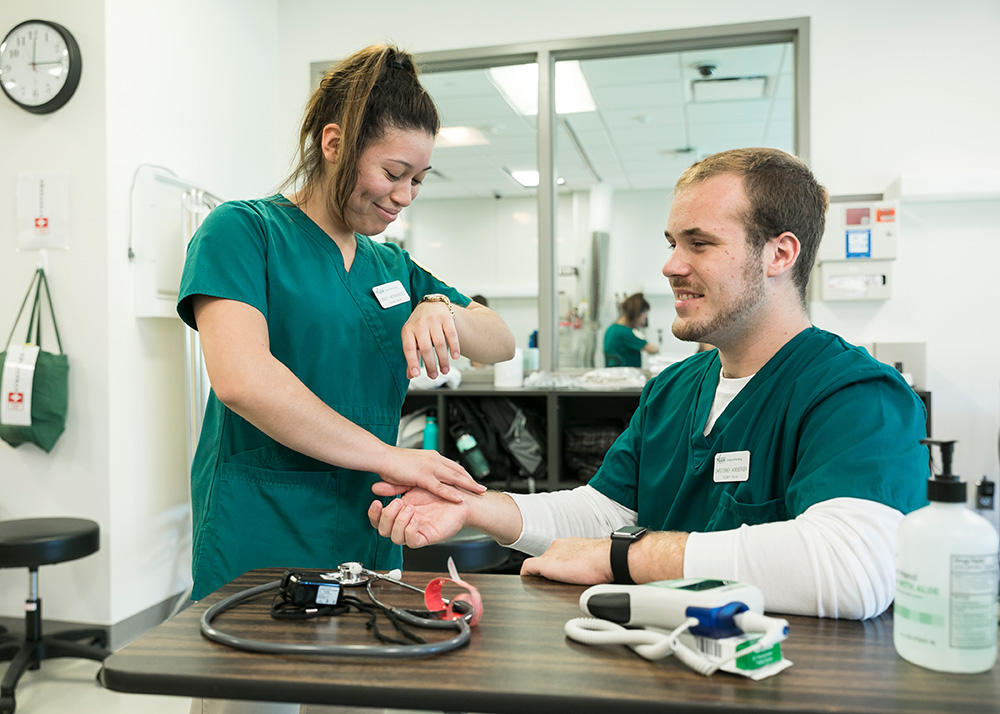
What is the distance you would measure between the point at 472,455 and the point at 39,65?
2.24 m

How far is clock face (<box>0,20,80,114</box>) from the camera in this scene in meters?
2.82

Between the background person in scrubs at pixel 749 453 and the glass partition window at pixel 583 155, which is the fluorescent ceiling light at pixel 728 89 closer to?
the glass partition window at pixel 583 155

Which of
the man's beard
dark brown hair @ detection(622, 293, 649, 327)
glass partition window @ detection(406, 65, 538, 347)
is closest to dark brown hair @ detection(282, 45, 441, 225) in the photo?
the man's beard

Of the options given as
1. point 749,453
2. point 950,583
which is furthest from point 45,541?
point 950,583

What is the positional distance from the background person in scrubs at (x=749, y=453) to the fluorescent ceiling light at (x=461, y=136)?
3.68 m

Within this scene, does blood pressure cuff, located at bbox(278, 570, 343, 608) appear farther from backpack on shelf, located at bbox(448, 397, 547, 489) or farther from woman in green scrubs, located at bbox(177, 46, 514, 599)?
backpack on shelf, located at bbox(448, 397, 547, 489)

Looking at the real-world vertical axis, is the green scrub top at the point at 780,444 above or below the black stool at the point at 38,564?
above

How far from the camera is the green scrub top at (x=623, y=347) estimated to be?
4.39 meters

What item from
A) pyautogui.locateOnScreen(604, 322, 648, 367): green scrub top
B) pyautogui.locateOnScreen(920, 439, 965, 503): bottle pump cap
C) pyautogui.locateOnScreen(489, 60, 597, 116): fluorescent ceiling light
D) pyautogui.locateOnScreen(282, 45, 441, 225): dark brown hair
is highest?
pyautogui.locateOnScreen(489, 60, 597, 116): fluorescent ceiling light

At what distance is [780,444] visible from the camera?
1.15 metres

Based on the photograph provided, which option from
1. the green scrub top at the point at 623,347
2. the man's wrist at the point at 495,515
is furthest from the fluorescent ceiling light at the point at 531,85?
the man's wrist at the point at 495,515

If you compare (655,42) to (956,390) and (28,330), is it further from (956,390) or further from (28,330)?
(28,330)

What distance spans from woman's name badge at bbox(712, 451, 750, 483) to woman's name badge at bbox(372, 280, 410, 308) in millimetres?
656

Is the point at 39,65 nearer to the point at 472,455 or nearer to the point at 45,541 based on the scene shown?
the point at 45,541
